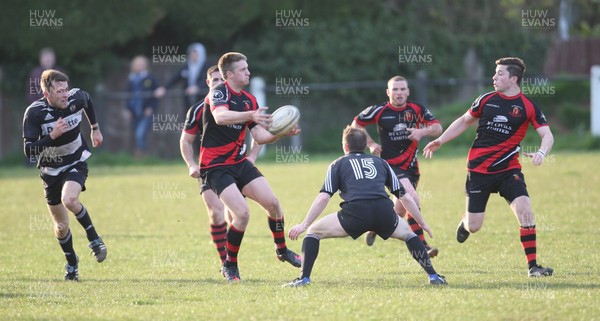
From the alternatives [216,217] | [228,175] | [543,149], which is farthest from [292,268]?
[543,149]

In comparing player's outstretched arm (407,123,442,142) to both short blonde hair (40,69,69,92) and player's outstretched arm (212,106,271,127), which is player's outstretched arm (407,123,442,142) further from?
short blonde hair (40,69,69,92)

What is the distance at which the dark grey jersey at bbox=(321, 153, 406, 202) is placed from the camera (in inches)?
321

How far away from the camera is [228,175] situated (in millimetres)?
8984

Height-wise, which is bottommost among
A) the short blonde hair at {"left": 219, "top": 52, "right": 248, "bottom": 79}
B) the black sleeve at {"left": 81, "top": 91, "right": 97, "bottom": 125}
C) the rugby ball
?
the rugby ball

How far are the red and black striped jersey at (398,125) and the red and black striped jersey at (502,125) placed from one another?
158cm

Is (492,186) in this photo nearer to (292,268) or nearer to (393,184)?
(393,184)

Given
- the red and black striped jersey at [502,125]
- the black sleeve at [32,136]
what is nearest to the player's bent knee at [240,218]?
the black sleeve at [32,136]

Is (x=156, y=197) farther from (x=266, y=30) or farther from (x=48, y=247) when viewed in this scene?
(x=266, y=30)

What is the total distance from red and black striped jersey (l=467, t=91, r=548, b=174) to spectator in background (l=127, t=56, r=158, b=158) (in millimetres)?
15375

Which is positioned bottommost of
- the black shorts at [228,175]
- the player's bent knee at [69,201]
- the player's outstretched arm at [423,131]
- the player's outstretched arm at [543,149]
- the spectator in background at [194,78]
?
the player's bent knee at [69,201]

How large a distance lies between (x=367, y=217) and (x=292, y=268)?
201cm

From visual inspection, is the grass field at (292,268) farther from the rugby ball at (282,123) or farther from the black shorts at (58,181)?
the rugby ball at (282,123)

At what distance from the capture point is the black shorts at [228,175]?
8.92 metres

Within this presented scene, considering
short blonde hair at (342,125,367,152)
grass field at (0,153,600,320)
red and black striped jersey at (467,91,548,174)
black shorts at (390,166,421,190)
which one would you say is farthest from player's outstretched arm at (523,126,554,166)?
black shorts at (390,166,421,190)
